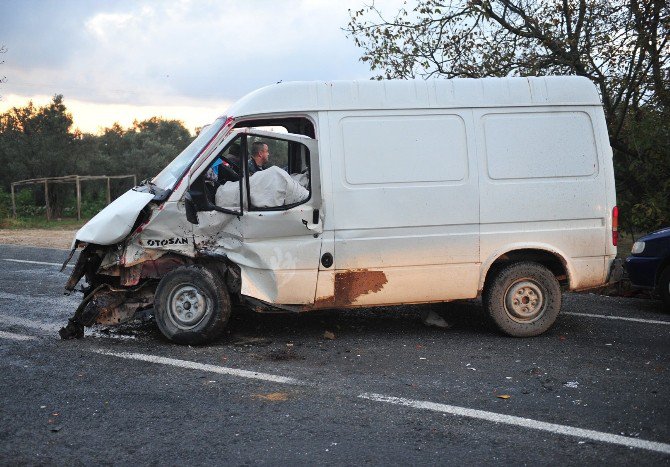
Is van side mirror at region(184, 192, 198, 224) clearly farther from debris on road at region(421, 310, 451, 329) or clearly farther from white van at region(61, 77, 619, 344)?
debris on road at region(421, 310, 451, 329)

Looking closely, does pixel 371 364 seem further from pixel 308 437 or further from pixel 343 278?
pixel 308 437

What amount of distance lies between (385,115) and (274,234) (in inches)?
61.5

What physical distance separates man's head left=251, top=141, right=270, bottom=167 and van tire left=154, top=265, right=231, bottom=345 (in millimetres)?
1184

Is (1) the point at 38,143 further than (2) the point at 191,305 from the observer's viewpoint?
Yes

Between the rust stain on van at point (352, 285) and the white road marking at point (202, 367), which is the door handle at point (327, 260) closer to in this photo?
the rust stain on van at point (352, 285)

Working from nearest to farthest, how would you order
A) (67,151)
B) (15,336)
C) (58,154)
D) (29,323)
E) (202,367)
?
(202,367), (15,336), (29,323), (58,154), (67,151)

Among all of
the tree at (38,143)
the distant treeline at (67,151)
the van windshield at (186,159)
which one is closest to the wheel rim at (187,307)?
the van windshield at (186,159)

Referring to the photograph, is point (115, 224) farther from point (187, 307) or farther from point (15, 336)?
point (15, 336)

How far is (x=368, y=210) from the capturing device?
279 inches

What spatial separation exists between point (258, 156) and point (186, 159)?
2.30 ft

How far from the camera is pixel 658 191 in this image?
40.2ft

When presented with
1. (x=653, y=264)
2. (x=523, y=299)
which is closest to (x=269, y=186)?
(x=523, y=299)

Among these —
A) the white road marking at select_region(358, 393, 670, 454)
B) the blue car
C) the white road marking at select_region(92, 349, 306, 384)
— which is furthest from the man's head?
the blue car

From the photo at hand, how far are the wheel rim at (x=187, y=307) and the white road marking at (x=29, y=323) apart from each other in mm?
1613
